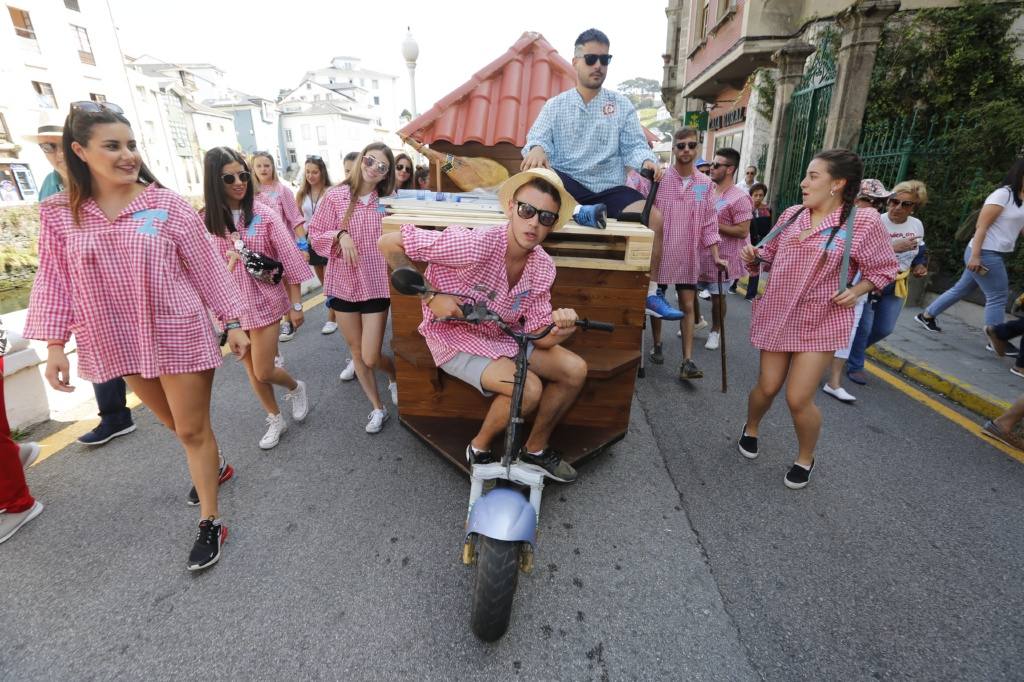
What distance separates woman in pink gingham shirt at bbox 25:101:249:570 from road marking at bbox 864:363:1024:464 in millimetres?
5142

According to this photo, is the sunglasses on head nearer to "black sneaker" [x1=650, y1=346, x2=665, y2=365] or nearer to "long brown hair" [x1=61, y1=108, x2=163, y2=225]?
"long brown hair" [x1=61, y1=108, x2=163, y2=225]

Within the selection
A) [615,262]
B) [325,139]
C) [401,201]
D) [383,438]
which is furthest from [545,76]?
[325,139]

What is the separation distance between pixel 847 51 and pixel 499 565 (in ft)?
32.7

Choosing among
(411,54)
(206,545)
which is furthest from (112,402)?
(411,54)

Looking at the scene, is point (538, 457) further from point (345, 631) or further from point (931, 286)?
point (931, 286)

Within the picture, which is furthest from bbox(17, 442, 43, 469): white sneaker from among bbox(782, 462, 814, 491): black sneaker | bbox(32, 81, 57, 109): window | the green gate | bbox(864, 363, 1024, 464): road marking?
bbox(32, 81, 57, 109): window

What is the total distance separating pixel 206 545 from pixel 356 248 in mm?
2115

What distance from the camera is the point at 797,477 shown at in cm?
299

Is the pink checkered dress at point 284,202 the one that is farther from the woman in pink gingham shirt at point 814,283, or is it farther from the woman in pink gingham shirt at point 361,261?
the woman in pink gingham shirt at point 814,283

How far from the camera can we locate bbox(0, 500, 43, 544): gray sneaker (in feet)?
8.07

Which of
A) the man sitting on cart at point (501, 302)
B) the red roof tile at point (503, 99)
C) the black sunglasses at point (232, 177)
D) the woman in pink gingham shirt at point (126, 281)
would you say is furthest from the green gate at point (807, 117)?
the woman in pink gingham shirt at point (126, 281)

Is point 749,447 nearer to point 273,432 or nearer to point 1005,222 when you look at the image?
point 273,432

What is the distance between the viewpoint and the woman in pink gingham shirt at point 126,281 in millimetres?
1952

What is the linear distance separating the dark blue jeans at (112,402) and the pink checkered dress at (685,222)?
4.69 m
